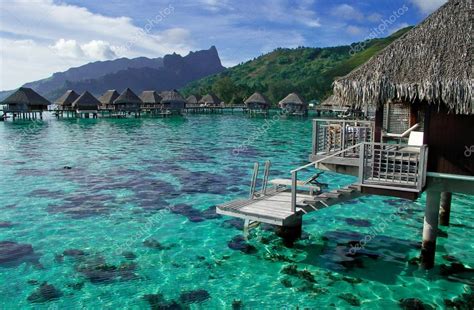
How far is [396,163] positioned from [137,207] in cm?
965

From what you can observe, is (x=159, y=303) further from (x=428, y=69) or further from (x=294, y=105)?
(x=294, y=105)

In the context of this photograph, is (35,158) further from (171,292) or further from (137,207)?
(171,292)

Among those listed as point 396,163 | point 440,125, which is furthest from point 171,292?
point 440,125

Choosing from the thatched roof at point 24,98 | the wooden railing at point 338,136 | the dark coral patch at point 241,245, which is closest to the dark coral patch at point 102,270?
the dark coral patch at point 241,245

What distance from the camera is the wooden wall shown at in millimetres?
8320

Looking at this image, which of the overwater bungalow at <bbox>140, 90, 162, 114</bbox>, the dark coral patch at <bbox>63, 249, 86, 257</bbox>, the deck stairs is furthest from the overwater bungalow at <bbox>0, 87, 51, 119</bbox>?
the deck stairs

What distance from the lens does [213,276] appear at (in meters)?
9.30

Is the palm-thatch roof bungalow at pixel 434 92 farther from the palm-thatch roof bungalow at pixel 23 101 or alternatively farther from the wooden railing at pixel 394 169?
the palm-thatch roof bungalow at pixel 23 101

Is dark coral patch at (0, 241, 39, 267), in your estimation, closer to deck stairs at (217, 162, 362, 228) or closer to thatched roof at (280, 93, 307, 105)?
deck stairs at (217, 162, 362, 228)

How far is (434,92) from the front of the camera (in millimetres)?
8117

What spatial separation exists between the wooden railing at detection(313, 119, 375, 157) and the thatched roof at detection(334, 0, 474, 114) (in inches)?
56.6

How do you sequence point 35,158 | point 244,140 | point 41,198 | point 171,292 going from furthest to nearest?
point 244,140 < point 35,158 < point 41,198 < point 171,292

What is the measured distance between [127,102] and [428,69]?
63.7 metres

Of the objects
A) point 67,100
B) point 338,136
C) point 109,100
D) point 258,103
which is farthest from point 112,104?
point 338,136
